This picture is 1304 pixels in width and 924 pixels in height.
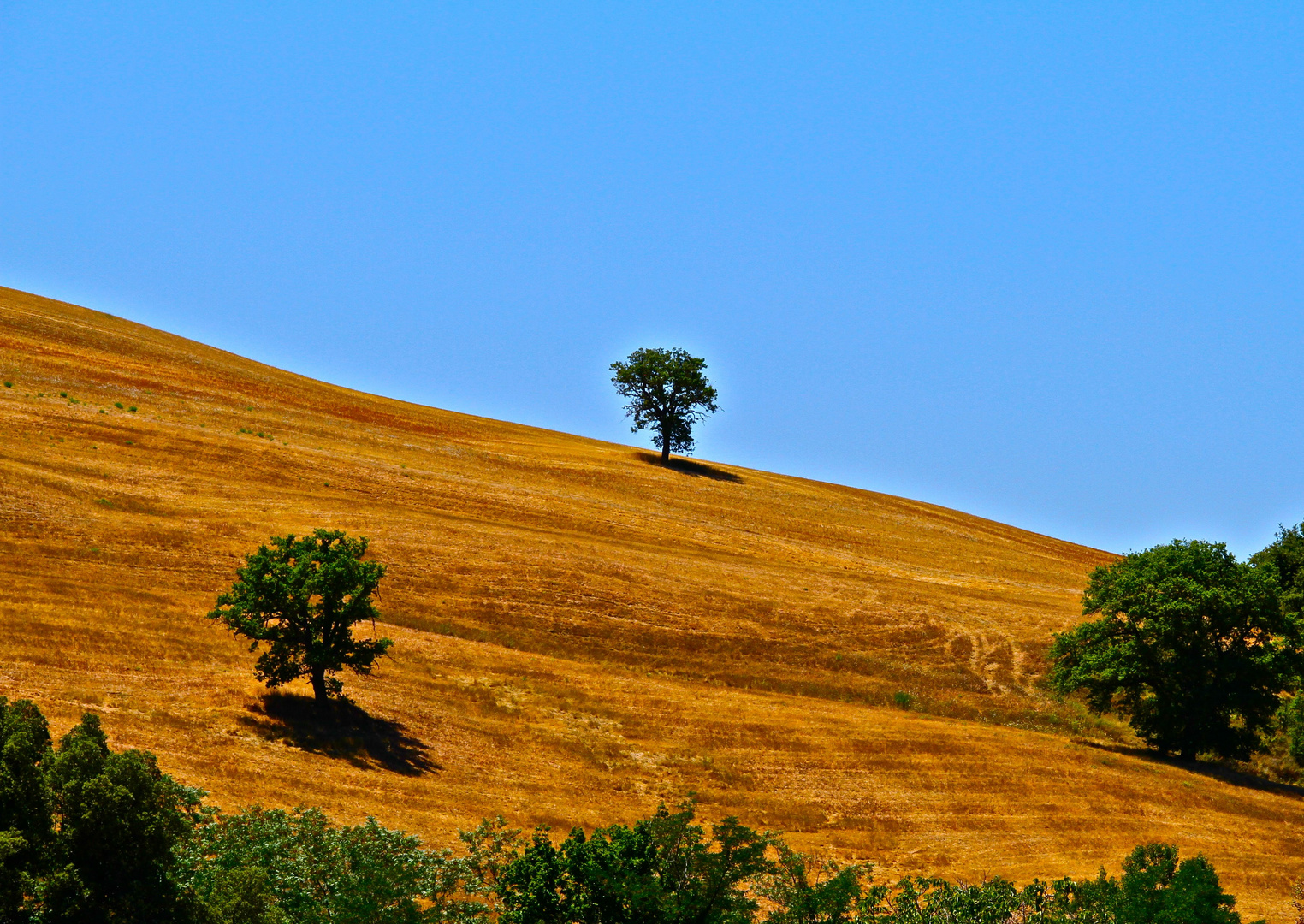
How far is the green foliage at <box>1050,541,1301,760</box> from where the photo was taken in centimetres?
5912

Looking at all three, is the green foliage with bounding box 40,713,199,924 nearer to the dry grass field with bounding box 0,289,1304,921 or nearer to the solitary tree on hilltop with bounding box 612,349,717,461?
the dry grass field with bounding box 0,289,1304,921

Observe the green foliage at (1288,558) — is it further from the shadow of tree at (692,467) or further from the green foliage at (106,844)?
the green foliage at (106,844)

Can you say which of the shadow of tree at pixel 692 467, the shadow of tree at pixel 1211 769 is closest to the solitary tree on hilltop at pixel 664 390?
the shadow of tree at pixel 692 467

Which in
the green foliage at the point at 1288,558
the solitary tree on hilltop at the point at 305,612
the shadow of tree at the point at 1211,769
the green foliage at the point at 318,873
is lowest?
the green foliage at the point at 318,873

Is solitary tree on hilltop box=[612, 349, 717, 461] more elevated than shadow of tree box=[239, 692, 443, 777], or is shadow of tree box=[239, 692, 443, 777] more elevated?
solitary tree on hilltop box=[612, 349, 717, 461]

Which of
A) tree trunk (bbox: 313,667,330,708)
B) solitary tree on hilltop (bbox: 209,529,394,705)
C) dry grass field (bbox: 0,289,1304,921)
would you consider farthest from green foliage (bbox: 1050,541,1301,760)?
tree trunk (bbox: 313,667,330,708)

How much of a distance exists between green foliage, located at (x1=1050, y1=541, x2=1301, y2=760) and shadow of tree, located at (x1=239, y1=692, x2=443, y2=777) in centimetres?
3777

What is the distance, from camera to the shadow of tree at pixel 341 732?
41.7 meters

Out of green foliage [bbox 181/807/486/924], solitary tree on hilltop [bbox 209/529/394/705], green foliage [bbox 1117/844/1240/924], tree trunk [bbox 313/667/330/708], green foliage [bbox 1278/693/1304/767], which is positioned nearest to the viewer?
green foliage [bbox 181/807/486/924]

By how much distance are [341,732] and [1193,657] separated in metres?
46.2

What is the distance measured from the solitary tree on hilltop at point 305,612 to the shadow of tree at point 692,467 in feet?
214

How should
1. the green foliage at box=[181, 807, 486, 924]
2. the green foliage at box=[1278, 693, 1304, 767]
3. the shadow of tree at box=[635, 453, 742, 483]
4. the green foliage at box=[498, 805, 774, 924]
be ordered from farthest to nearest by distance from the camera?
1. the shadow of tree at box=[635, 453, 742, 483]
2. the green foliage at box=[1278, 693, 1304, 767]
3. the green foliage at box=[498, 805, 774, 924]
4. the green foliage at box=[181, 807, 486, 924]

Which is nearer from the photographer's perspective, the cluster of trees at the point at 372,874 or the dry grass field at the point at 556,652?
the cluster of trees at the point at 372,874

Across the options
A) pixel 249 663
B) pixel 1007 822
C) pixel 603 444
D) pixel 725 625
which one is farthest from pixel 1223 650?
pixel 603 444
